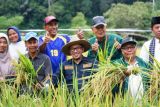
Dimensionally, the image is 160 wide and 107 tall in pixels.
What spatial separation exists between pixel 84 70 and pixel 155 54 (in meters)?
0.84

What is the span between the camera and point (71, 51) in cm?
578

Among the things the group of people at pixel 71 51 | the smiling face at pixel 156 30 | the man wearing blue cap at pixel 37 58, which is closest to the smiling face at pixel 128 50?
the group of people at pixel 71 51

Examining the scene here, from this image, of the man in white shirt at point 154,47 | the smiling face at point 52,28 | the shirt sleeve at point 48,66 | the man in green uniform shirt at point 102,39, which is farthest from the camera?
the smiling face at point 52,28

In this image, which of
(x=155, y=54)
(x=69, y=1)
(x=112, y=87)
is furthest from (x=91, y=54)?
(x=69, y=1)

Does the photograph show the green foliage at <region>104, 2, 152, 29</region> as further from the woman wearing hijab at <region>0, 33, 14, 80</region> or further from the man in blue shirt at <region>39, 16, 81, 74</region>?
the woman wearing hijab at <region>0, 33, 14, 80</region>

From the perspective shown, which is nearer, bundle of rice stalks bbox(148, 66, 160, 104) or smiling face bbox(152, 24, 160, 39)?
bundle of rice stalks bbox(148, 66, 160, 104)

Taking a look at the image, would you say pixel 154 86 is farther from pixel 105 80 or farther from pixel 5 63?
pixel 5 63

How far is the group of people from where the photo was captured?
5391mm

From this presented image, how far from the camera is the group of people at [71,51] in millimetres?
5391

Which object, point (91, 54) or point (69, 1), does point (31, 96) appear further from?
point (69, 1)

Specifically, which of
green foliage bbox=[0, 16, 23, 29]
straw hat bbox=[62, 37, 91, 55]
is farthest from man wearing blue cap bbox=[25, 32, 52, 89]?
green foliage bbox=[0, 16, 23, 29]

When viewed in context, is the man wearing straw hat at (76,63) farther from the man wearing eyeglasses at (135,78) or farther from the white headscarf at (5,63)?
the white headscarf at (5,63)

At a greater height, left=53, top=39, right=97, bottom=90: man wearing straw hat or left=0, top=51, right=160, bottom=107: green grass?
left=53, top=39, right=97, bottom=90: man wearing straw hat

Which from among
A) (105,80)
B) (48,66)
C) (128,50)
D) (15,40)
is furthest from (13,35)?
(105,80)
